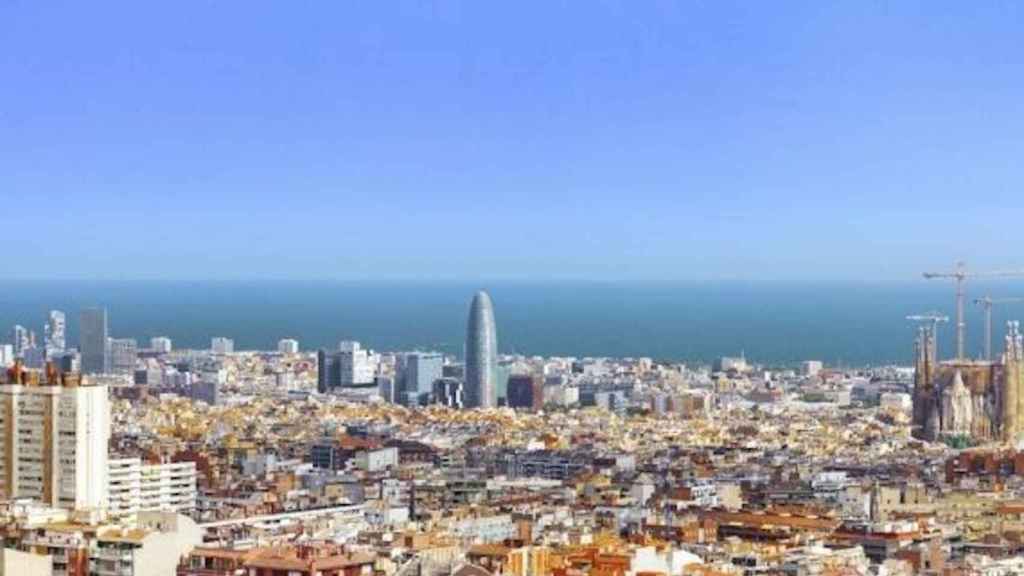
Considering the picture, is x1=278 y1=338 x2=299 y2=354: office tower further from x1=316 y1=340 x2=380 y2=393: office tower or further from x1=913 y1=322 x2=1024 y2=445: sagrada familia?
x1=913 y1=322 x2=1024 y2=445: sagrada familia

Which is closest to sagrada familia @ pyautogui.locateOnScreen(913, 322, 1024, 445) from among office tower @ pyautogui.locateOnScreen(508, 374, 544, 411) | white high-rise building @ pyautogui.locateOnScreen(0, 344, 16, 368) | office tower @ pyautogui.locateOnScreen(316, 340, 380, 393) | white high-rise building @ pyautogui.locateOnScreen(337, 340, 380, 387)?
office tower @ pyautogui.locateOnScreen(508, 374, 544, 411)

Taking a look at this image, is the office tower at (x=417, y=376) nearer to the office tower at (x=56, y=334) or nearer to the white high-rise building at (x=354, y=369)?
the white high-rise building at (x=354, y=369)

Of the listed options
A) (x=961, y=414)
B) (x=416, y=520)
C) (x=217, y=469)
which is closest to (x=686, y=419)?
(x=961, y=414)

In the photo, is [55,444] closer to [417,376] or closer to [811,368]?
[417,376]

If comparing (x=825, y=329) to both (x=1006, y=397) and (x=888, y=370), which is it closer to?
(x=888, y=370)

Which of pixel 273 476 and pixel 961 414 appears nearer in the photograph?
pixel 273 476

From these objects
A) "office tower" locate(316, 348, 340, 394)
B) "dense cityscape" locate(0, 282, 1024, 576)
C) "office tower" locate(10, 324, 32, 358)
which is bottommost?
"dense cityscape" locate(0, 282, 1024, 576)
